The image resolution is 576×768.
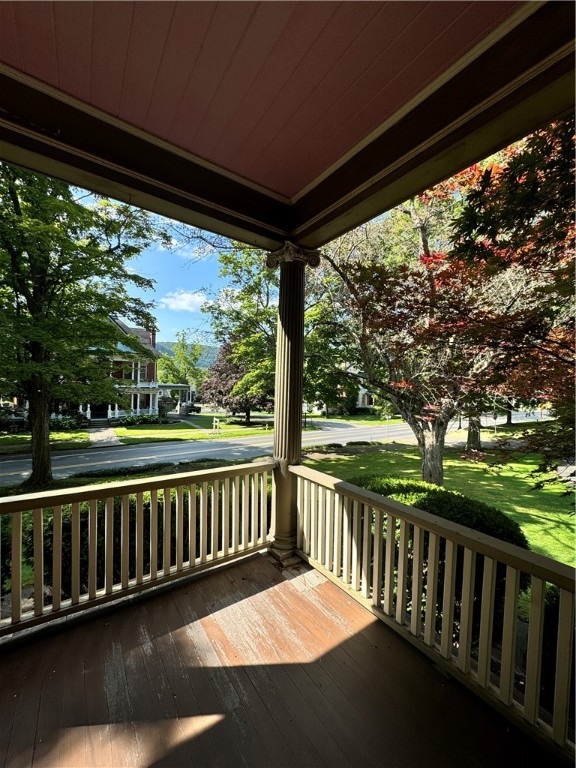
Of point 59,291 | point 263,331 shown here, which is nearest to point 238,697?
point 59,291

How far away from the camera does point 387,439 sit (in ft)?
16.9

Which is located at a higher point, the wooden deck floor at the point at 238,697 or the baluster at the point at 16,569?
the baluster at the point at 16,569

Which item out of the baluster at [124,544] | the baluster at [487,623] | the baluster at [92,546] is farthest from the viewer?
the baluster at [124,544]

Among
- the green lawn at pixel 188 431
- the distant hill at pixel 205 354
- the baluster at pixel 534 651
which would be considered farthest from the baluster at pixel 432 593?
the distant hill at pixel 205 354

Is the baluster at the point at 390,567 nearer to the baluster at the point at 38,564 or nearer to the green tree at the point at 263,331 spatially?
the baluster at the point at 38,564

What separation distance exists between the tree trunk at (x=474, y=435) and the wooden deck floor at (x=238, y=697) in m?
1.84

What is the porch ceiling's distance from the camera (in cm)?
118

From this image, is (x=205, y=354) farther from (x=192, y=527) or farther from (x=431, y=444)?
(x=431, y=444)

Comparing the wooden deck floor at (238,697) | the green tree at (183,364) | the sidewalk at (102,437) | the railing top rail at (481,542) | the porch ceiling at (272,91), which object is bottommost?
the wooden deck floor at (238,697)

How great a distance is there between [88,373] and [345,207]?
3689 millimetres

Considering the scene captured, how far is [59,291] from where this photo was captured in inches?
152

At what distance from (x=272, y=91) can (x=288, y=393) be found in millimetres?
1917

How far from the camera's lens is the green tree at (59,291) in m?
3.48

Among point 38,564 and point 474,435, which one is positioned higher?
point 474,435
